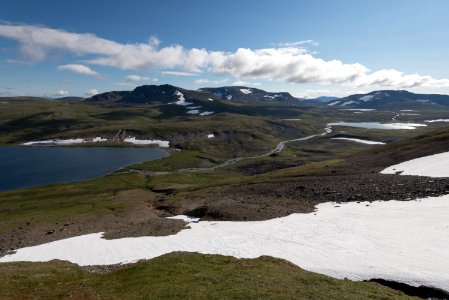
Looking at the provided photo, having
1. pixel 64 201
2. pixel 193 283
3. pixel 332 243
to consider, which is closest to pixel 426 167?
pixel 332 243

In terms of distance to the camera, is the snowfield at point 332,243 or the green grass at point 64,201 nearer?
the snowfield at point 332,243

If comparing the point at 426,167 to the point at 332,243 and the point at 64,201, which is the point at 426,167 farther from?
the point at 64,201

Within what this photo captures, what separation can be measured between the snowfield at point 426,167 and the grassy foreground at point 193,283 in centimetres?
5693

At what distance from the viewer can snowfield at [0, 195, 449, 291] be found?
133ft

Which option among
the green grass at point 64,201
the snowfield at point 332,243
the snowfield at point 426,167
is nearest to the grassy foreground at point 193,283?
the snowfield at point 332,243

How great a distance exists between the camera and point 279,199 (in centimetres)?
7731

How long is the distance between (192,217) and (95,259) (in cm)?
2344

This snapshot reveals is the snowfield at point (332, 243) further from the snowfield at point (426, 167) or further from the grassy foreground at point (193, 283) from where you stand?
the snowfield at point (426, 167)

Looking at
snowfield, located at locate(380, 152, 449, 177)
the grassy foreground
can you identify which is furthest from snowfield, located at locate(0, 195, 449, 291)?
snowfield, located at locate(380, 152, 449, 177)

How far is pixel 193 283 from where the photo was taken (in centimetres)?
3306

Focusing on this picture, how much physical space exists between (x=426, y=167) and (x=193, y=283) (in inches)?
2931

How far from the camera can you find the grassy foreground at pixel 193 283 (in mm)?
30234

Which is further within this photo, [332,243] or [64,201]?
[64,201]

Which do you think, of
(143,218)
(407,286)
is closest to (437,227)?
(407,286)
